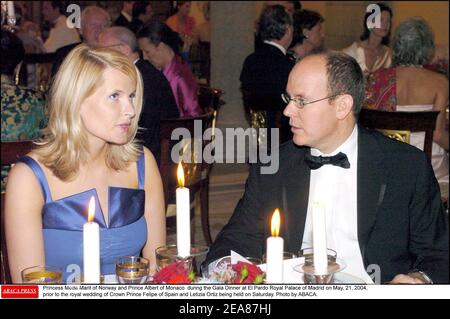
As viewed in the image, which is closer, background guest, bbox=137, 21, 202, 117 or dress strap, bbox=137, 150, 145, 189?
dress strap, bbox=137, 150, 145, 189

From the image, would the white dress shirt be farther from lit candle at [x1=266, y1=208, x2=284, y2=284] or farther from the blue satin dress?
lit candle at [x1=266, y1=208, x2=284, y2=284]

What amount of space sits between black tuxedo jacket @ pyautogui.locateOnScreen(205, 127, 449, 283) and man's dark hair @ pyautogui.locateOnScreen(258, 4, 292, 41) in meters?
3.09

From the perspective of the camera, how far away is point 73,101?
256 cm

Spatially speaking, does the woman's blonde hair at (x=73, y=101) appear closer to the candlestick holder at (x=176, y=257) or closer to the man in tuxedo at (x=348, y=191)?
the man in tuxedo at (x=348, y=191)

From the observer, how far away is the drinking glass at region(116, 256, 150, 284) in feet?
6.19

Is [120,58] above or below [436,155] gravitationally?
above

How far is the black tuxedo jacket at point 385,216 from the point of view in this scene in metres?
2.61

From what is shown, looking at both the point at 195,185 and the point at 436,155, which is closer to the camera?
the point at 195,185

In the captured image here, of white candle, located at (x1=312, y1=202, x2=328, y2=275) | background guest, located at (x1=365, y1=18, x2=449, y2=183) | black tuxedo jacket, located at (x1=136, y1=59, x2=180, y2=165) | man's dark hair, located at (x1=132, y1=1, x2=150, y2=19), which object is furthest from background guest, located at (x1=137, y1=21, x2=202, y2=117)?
man's dark hair, located at (x1=132, y1=1, x2=150, y2=19)

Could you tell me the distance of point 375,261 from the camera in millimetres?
2619
